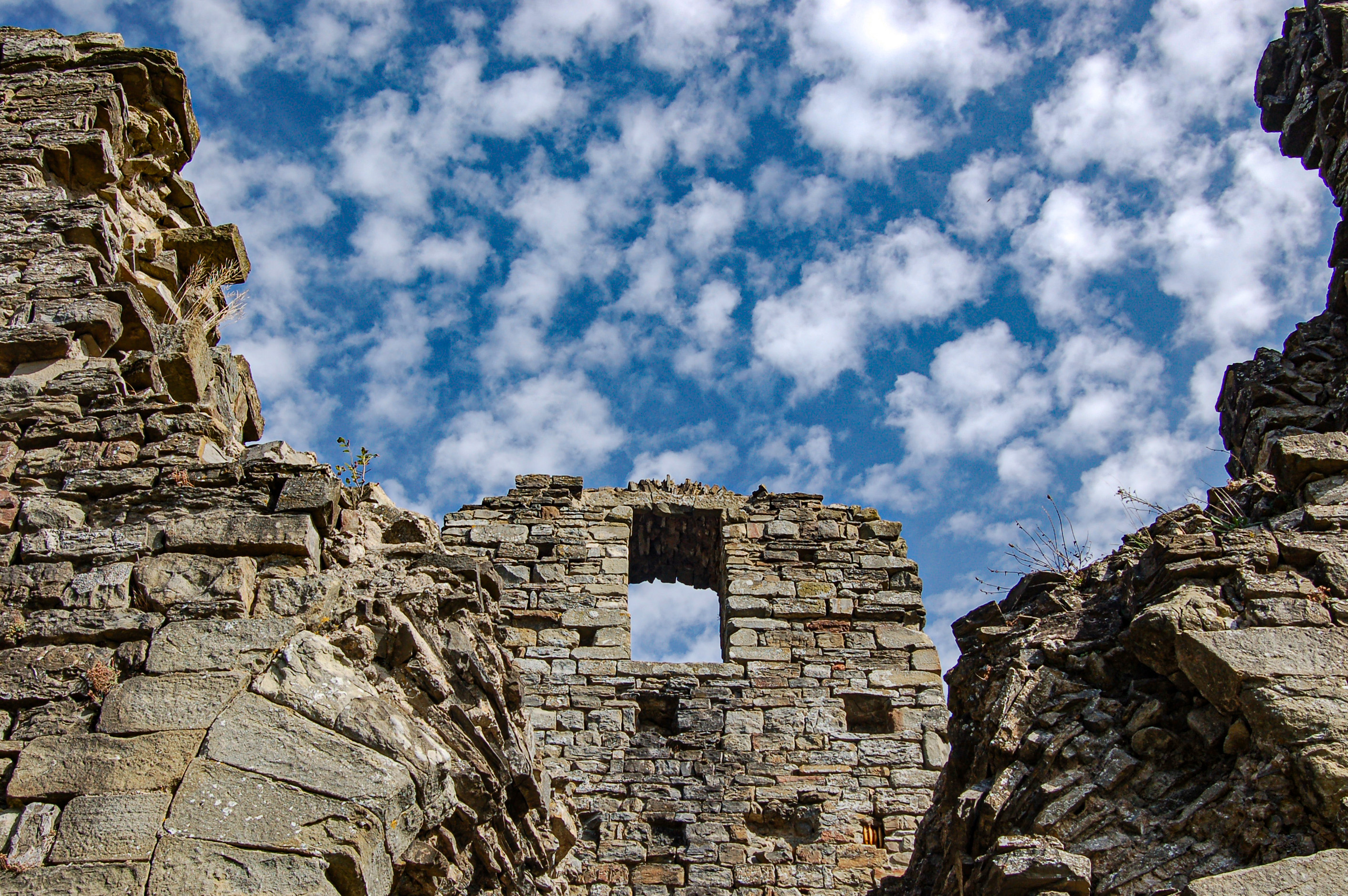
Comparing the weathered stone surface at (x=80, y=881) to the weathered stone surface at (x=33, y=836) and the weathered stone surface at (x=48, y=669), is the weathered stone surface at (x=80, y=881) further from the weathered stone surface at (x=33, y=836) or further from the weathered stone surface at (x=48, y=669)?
the weathered stone surface at (x=48, y=669)

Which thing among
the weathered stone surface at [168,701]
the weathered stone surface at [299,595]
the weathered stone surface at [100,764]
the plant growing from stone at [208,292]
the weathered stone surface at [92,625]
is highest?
the plant growing from stone at [208,292]

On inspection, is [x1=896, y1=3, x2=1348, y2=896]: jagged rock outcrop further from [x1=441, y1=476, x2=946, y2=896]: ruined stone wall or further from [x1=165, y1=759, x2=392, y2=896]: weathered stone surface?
A: [x1=441, y1=476, x2=946, y2=896]: ruined stone wall

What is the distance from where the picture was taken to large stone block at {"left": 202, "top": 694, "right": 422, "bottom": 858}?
12.1 ft

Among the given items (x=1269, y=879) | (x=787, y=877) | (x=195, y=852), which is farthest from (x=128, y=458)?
(x=787, y=877)

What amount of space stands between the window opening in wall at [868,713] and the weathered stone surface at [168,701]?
611 centimetres

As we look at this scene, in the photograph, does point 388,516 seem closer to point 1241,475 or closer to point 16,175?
point 16,175

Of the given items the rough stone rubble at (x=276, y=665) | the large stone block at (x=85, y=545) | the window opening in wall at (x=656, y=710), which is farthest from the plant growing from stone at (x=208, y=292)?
the window opening in wall at (x=656, y=710)

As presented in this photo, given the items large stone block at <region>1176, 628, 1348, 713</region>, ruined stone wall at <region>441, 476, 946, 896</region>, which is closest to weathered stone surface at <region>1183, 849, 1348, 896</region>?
large stone block at <region>1176, 628, 1348, 713</region>

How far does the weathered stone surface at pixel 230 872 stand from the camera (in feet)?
11.0

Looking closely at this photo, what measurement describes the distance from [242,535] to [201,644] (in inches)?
22.4

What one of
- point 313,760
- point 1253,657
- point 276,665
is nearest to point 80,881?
point 313,760

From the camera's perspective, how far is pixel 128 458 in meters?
4.90

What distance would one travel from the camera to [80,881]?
3381mm

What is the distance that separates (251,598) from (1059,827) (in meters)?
3.21
